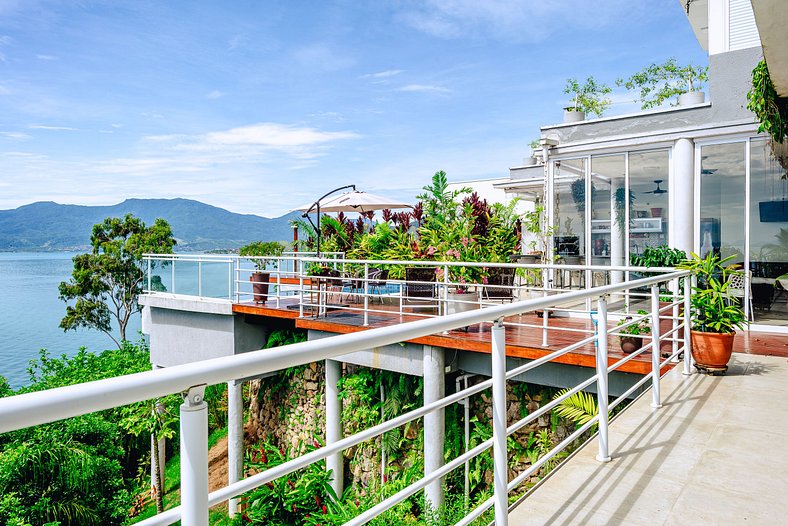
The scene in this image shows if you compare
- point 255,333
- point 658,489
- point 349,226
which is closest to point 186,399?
point 658,489

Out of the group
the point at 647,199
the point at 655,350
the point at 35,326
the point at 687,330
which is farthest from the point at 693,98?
the point at 35,326

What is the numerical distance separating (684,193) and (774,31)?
4.96m

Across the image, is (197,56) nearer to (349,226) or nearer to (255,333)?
(349,226)

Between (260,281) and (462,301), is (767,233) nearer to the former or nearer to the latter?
(462,301)

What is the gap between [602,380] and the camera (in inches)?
136

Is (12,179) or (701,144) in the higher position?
(12,179)

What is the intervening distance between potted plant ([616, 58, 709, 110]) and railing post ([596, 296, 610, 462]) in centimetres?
2949

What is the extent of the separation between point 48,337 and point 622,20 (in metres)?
52.2

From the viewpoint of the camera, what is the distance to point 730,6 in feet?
30.6

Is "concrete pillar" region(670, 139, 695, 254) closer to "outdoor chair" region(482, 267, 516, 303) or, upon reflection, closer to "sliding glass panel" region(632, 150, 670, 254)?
"sliding glass panel" region(632, 150, 670, 254)

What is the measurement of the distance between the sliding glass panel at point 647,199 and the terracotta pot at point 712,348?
14.1 feet

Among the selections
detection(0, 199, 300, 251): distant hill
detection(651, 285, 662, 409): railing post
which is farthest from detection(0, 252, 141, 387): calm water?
detection(651, 285, 662, 409): railing post

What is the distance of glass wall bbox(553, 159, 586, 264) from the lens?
1036cm

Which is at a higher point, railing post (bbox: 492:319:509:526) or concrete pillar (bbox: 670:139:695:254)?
concrete pillar (bbox: 670:139:695:254)
